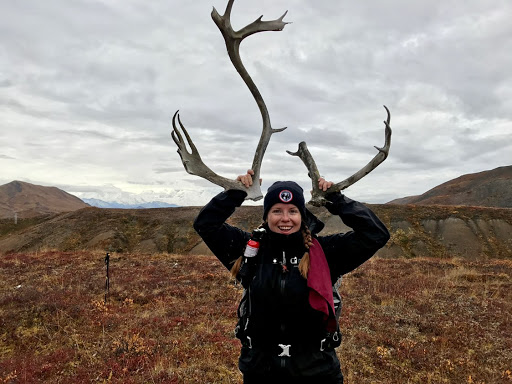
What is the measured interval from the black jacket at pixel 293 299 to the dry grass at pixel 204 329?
3916 millimetres

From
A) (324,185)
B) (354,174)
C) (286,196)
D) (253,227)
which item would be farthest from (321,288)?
(253,227)

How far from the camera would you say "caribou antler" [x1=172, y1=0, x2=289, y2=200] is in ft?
12.9

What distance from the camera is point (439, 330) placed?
872cm

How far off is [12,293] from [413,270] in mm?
17410

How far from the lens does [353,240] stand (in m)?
3.25

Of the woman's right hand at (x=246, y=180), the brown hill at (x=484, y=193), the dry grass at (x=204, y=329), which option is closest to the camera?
the woman's right hand at (x=246, y=180)

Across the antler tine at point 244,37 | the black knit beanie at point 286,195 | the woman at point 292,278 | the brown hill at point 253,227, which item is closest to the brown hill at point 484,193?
the brown hill at point 253,227

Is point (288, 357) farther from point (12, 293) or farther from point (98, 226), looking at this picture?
point (98, 226)

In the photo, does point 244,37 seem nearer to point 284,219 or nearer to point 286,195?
point 286,195

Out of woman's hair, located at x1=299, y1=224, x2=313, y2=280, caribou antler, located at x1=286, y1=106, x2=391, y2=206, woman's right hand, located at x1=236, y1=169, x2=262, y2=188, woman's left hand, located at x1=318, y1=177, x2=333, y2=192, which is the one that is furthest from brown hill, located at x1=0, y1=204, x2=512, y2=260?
woman's hair, located at x1=299, y1=224, x2=313, y2=280

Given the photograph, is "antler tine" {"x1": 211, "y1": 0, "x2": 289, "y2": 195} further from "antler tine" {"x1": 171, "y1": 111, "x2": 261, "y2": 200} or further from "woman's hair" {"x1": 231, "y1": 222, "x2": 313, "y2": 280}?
"woman's hair" {"x1": 231, "y1": 222, "x2": 313, "y2": 280}

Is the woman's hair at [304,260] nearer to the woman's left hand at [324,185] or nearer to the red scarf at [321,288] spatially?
the red scarf at [321,288]

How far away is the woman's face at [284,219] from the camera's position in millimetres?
3242

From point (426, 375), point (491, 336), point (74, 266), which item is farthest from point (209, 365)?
point (74, 266)
